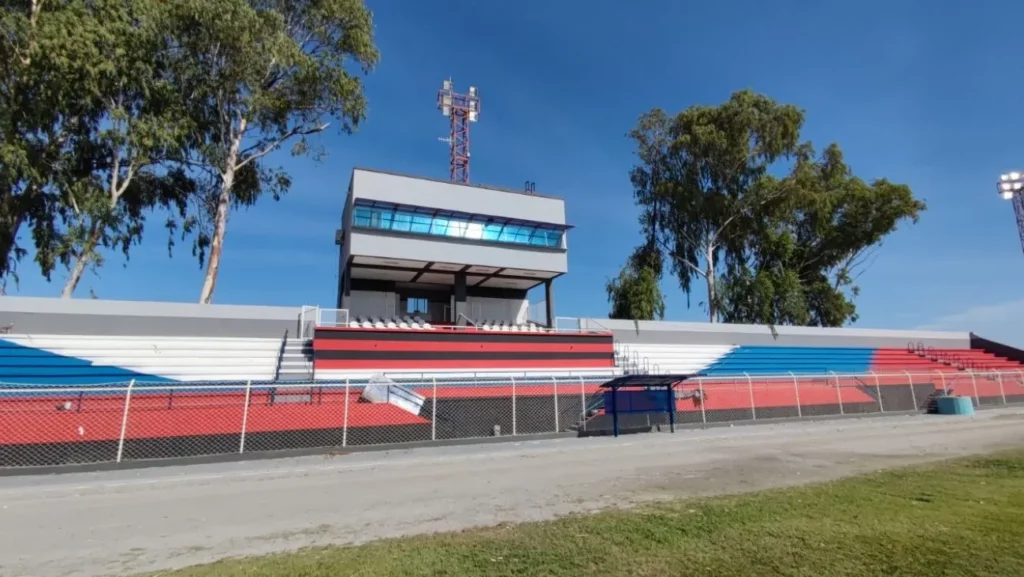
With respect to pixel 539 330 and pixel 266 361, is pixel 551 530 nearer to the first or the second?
pixel 266 361

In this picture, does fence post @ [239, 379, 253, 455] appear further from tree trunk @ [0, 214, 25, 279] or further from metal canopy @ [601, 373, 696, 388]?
tree trunk @ [0, 214, 25, 279]

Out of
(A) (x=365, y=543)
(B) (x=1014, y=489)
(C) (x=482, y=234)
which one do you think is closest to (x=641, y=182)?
(C) (x=482, y=234)

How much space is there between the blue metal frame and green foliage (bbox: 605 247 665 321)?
1068cm

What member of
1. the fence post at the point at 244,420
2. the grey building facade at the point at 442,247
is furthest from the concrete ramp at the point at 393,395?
the grey building facade at the point at 442,247

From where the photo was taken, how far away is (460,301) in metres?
28.1

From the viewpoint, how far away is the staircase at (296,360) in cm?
2084

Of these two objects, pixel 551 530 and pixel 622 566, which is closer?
pixel 622 566

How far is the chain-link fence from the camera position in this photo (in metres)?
11.6

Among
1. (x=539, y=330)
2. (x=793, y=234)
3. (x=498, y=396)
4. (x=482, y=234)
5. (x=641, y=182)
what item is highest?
(x=641, y=182)

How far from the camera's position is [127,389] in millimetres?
11883

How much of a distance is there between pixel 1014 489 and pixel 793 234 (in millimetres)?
43630

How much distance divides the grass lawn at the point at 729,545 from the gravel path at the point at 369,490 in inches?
34.7

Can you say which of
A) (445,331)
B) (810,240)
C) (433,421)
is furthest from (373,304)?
(810,240)

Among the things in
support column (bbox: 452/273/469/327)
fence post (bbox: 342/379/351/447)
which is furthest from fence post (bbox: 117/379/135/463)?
support column (bbox: 452/273/469/327)
